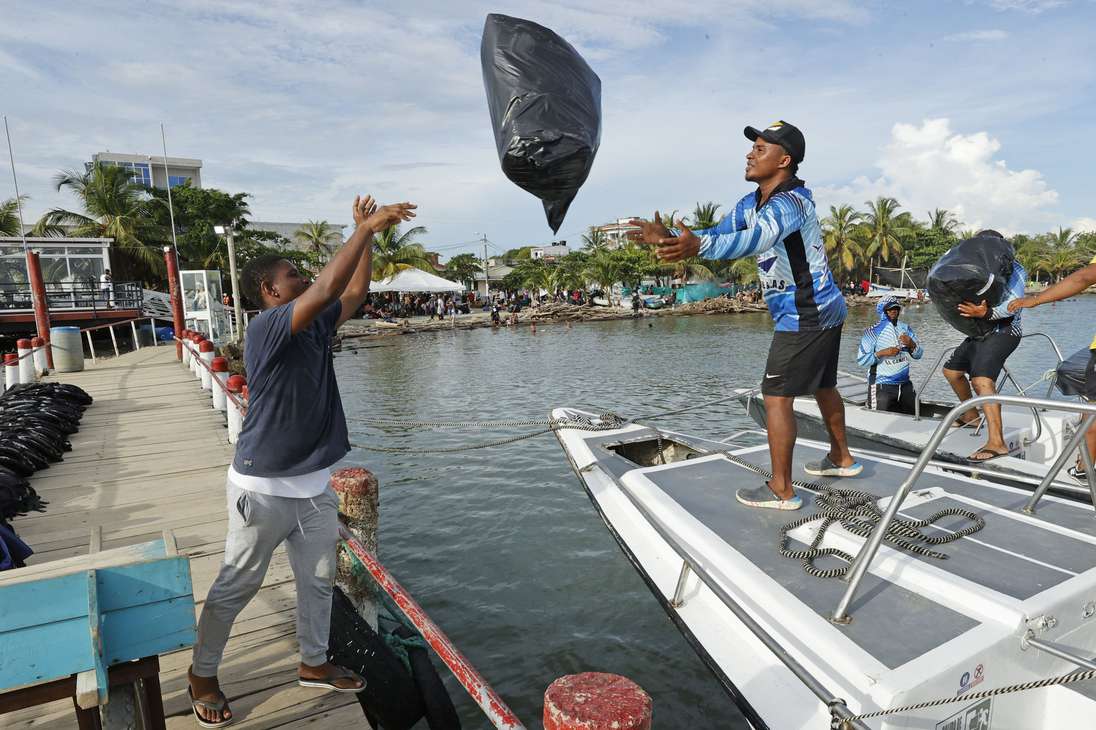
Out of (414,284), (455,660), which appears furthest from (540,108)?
(414,284)

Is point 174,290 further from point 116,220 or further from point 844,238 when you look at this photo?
point 844,238

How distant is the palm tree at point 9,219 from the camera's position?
34.1 meters

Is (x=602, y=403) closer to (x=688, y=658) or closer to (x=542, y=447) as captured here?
(x=542, y=447)

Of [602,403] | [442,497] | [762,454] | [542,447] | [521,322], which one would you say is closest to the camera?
[762,454]

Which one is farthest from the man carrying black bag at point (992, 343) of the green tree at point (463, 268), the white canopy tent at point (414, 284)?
the green tree at point (463, 268)

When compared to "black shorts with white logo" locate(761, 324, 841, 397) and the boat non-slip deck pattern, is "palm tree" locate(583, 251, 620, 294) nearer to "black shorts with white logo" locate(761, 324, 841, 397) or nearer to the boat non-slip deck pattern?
the boat non-slip deck pattern

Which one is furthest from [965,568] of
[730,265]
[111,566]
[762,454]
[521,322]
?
[730,265]

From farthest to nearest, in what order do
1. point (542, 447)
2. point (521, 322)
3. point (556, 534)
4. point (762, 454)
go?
point (521, 322) < point (542, 447) < point (556, 534) < point (762, 454)

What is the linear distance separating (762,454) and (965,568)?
1.96 meters

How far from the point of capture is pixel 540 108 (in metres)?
3.27

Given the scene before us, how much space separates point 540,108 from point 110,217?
38.0 meters

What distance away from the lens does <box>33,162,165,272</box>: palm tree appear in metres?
32.9

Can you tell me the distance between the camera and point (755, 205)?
3816mm

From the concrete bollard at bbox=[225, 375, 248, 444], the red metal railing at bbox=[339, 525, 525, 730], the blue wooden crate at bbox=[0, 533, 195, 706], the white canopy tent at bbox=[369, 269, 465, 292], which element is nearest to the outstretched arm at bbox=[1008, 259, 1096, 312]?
the red metal railing at bbox=[339, 525, 525, 730]
